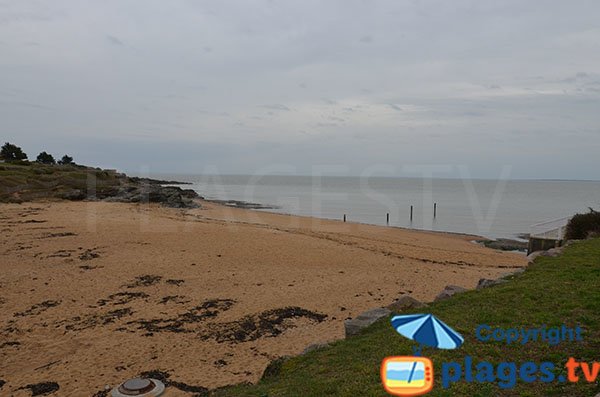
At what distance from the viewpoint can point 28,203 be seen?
109 ft

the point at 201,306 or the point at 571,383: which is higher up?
the point at 571,383

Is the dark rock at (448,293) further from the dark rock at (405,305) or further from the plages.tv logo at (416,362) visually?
A: the plages.tv logo at (416,362)

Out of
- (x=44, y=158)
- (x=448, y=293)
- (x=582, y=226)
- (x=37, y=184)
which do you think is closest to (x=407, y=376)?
(x=448, y=293)

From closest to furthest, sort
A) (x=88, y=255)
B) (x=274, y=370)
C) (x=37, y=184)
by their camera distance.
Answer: (x=274, y=370), (x=88, y=255), (x=37, y=184)

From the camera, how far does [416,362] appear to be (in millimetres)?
3070

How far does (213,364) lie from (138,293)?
540 centimetres

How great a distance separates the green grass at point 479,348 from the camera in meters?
4.43

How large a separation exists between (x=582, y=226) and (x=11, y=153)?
73.7 metres

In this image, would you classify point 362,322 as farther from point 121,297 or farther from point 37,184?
point 37,184

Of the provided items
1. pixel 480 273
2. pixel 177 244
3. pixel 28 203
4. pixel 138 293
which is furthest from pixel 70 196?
pixel 480 273

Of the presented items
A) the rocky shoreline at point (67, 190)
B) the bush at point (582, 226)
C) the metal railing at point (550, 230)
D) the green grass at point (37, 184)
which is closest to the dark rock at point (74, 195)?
the rocky shoreline at point (67, 190)

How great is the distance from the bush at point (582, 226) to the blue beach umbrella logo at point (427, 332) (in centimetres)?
1762

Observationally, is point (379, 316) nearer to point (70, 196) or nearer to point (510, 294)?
point (510, 294)

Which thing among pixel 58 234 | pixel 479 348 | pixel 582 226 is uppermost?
pixel 582 226
